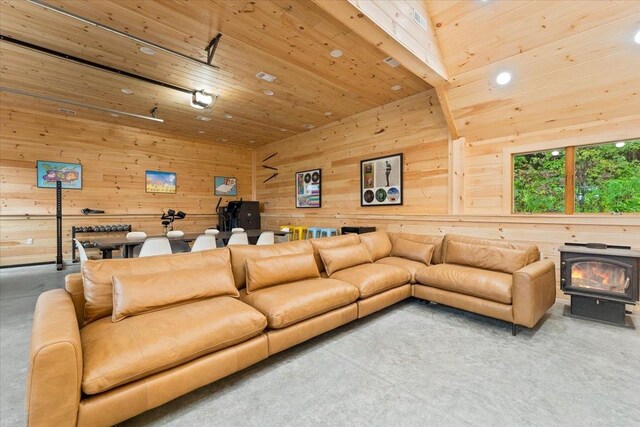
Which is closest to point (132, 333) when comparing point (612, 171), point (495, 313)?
point (495, 313)

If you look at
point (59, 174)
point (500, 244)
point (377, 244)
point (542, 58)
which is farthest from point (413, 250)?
point (59, 174)

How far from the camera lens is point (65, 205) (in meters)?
5.89

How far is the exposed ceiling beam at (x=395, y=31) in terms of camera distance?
7.88 feet

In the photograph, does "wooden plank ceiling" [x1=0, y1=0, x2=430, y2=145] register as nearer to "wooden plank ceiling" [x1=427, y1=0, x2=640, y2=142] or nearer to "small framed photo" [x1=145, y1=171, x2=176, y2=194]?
"wooden plank ceiling" [x1=427, y1=0, x2=640, y2=142]

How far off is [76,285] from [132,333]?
0.78 meters

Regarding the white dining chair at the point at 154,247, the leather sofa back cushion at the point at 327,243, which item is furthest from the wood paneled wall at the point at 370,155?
the white dining chair at the point at 154,247

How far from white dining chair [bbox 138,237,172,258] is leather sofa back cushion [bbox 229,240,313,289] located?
1.37 meters

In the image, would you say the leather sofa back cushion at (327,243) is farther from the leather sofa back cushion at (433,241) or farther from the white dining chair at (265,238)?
the white dining chair at (265,238)

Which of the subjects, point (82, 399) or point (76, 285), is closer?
point (82, 399)

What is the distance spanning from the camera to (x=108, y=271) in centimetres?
200

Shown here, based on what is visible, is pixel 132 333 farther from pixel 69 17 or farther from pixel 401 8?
pixel 401 8

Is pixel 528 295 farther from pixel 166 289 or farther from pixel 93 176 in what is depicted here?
pixel 93 176

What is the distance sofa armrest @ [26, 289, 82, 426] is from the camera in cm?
123

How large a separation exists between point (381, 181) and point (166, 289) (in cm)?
409
